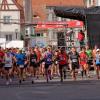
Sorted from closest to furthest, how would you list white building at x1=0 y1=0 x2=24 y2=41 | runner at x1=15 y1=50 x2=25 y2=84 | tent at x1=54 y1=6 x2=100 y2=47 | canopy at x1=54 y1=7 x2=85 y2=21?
runner at x1=15 y1=50 x2=25 y2=84, tent at x1=54 y1=6 x2=100 y2=47, canopy at x1=54 y1=7 x2=85 y2=21, white building at x1=0 y1=0 x2=24 y2=41

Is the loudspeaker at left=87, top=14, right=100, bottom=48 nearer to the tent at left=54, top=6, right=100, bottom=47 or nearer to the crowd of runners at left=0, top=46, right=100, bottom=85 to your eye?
the tent at left=54, top=6, right=100, bottom=47

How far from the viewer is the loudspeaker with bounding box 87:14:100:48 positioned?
3293 centimetres

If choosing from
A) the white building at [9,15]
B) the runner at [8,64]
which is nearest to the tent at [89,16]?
the runner at [8,64]

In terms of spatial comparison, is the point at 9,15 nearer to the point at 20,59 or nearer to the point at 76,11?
the point at 76,11

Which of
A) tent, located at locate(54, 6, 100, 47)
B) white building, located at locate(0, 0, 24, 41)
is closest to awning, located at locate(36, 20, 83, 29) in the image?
tent, located at locate(54, 6, 100, 47)

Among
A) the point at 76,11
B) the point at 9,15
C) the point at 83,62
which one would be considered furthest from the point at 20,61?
the point at 9,15

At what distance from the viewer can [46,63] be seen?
1056 inches

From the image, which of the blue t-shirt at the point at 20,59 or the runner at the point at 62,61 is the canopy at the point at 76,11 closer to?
the runner at the point at 62,61

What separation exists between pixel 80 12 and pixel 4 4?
56288 mm

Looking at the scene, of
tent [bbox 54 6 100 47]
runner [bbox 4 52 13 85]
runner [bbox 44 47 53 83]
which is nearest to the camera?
runner [bbox 4 52 13 85]

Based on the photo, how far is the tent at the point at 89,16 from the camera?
32.9 metres

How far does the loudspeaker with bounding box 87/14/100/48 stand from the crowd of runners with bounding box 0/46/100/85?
2208 mm

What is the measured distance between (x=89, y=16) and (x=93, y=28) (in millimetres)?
784

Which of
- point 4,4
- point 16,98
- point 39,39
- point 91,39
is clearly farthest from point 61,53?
point 4,4
